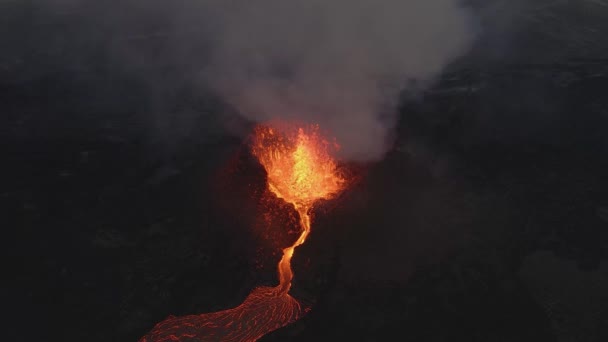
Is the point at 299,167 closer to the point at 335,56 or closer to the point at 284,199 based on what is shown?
the point at 284,199

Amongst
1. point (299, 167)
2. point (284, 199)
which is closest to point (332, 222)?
point (284, 199)

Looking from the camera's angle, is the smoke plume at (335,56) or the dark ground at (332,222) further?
the smoke plume at (335,56)

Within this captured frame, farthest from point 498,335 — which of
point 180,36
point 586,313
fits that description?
point 180,36

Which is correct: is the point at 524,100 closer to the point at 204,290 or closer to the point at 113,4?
the point at 204,290

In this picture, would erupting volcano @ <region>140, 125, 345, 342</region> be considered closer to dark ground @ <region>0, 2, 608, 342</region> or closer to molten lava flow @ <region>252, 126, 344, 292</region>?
molten lava flow @ <region>252, 126, 344, 292</region>

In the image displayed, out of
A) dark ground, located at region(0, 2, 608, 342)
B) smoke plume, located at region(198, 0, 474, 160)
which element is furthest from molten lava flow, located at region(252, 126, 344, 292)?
smoke plume, located at region(198, 0, 474, 160)

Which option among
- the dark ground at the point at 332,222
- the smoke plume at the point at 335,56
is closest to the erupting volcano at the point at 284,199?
the dark ground at the point at 332,222

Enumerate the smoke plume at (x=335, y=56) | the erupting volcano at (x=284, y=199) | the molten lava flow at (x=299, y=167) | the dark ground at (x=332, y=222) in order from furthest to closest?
the smoke plume at (x=335, y=56), the molten lava flow at (x=299, y=167), the dark ground at (x=332, y=222), the erupting volcano at (x=284, y=199)

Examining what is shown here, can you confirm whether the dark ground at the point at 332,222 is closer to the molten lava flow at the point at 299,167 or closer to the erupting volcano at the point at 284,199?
the erupting volcano at the point at 284,199
